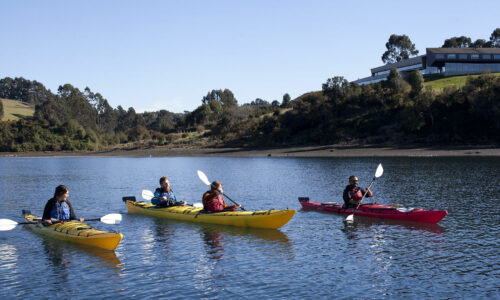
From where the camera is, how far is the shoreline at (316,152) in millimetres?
54125

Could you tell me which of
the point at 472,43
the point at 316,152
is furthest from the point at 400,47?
the point at 316,152

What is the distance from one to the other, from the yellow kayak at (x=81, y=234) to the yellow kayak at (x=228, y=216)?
4.67 m

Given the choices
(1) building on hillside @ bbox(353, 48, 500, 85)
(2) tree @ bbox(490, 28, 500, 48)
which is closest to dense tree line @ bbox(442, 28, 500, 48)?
(2) tree @ bbox(490, 28, 500, 48)

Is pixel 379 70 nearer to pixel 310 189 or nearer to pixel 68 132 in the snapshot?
pixel 68 132

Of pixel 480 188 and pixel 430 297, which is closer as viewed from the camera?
pixel 430 297

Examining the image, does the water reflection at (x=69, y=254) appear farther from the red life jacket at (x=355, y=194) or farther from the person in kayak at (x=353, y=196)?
the red life jacket at (x=355, y=194)

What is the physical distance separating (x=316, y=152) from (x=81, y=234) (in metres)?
53.0

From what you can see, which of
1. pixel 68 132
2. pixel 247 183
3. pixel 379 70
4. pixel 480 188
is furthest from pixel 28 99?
pixel 480 188

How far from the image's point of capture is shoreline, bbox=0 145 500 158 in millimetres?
54125

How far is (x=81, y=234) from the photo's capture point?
15070 millimetres

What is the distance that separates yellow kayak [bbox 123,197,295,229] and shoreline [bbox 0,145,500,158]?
1646 inches

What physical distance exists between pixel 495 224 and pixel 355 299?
10216mm

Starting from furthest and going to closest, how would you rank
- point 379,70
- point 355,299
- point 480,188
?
point 379,70
point 480,188
point 355,299

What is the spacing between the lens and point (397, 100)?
2896 inches
